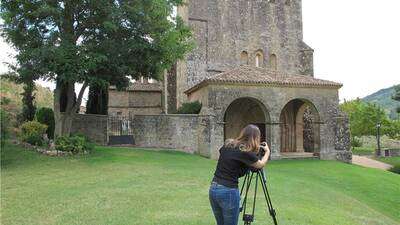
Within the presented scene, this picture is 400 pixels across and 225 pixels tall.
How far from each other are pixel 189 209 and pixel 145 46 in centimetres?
1272

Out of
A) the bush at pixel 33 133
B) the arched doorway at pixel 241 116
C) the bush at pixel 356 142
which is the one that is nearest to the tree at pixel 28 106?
the bush at pixel 33 133

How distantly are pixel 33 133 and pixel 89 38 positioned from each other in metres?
6.65

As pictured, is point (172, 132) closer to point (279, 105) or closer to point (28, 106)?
point (279, 105)

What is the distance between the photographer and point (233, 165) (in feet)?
19.1

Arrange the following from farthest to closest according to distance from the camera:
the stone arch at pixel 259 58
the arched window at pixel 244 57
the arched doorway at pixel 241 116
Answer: the stone arch at pixel 259 58, the arched window at pixel 244 57, the arched doorway at pixel 241 116

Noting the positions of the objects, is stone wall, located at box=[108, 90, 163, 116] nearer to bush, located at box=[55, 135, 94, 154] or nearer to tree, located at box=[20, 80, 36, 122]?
tree, located at box=[20, 80, 36, 122]

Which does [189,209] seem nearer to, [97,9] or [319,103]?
[97,9]

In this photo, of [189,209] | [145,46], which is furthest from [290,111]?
[189,209]

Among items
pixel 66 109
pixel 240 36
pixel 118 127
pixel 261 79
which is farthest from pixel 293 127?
pixel 66 109

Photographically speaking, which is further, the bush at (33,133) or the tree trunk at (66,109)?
the bush at (33,133)

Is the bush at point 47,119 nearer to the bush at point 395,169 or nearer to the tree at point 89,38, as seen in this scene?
the tree at point 89,38

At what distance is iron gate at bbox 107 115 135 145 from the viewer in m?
29.6

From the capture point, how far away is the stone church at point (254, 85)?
2773 cm

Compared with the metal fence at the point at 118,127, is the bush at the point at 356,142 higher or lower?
lower
